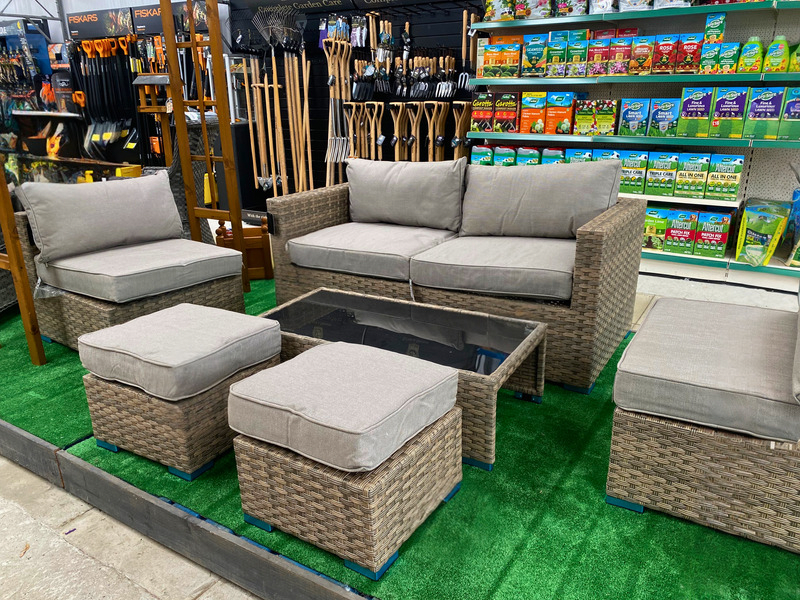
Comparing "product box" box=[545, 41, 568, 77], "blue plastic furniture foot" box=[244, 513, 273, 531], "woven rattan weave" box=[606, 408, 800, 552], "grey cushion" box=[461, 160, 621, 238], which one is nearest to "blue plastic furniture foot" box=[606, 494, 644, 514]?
"woven rattan weave" box=[606, 408, 800, 552]

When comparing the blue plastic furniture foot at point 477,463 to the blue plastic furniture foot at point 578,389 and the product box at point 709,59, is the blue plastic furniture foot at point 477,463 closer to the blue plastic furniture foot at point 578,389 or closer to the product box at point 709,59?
the blue plastic furniture foot at point 578,389

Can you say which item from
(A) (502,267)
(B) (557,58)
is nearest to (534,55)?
(B) (557,58)

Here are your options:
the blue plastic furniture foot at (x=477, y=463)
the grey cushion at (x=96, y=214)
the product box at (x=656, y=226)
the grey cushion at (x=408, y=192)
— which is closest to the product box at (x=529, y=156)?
the product box at (x=656, y=226)

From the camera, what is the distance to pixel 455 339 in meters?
2.26

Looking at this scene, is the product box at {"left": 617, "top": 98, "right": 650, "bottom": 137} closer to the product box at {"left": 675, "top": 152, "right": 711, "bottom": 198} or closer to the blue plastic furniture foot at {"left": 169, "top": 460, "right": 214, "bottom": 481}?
the product box at {"left": 675, "top": 152, "right": 711, "bottom": 198}

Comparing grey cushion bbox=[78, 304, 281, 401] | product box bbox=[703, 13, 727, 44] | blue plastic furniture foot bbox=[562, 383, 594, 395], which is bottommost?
blue plastic furniture foot bbox=[562, 383, 594, 395]

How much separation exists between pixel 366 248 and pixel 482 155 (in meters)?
2.04

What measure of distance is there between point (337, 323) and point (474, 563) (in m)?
1.10

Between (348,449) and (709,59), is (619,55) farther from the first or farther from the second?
(348,449)

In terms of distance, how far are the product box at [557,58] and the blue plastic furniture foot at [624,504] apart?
3258 millimetres

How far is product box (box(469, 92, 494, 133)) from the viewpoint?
4621 millimetres

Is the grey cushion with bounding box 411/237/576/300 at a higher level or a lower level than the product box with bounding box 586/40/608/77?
lower

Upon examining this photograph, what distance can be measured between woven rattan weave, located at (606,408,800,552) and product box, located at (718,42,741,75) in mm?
2966

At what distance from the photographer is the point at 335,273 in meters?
3.09
